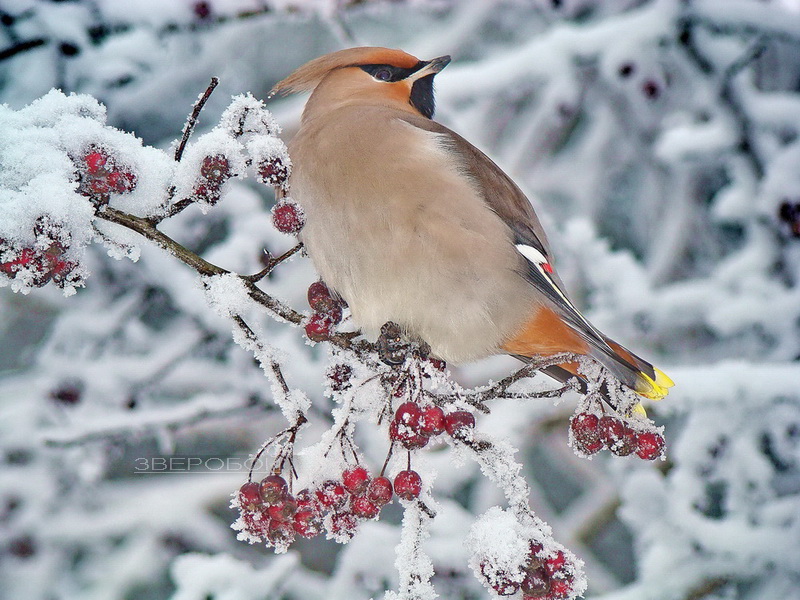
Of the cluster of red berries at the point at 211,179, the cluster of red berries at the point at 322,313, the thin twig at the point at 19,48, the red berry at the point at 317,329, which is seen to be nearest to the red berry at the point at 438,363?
the cluster of red berries at the point at 322,313

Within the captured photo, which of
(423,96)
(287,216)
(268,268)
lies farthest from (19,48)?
(268,268)

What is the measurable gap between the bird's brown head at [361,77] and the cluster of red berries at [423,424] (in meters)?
1.07

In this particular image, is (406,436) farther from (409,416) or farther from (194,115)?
(194,115)

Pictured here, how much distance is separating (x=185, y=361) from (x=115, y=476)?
755 mm

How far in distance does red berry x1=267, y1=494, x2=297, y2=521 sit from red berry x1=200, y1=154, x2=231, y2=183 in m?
0.55

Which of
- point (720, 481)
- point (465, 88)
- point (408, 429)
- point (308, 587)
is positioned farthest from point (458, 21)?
point (408, 429)

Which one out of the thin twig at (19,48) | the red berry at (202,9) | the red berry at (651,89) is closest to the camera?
the thin twig at (19,48)

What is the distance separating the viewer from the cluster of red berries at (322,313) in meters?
1.53

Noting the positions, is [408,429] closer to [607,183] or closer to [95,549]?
[95,549]

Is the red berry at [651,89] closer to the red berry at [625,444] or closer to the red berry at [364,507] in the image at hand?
the red berry at [625,444]

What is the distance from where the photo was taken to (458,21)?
4.45 m

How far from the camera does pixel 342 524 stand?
4.89ft

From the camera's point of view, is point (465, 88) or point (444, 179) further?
point (465, 88)

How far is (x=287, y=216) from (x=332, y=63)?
2.77 ft
